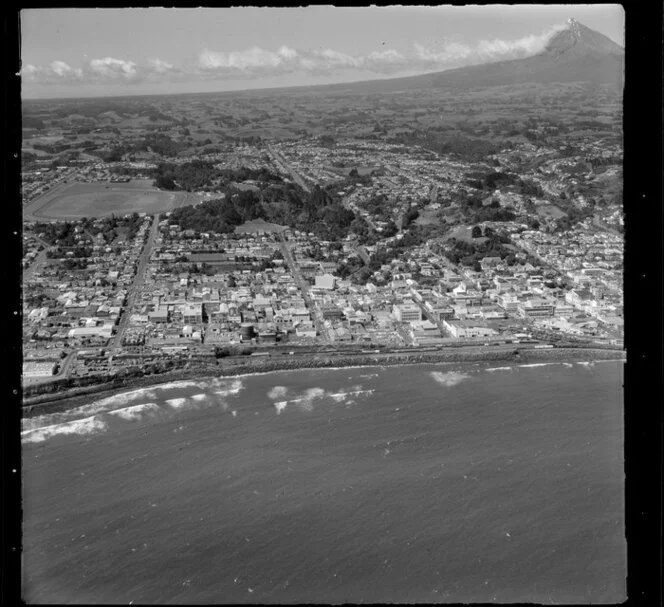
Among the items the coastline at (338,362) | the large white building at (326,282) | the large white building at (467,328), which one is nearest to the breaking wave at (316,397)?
the coastline at (338,362)

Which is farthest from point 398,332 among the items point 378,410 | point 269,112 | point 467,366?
point 269,112

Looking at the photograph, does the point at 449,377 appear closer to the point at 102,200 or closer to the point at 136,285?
the point at 136,285

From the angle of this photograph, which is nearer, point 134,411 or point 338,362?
point 134,411

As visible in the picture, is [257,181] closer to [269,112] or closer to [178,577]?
[269,112]

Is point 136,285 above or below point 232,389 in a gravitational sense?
above

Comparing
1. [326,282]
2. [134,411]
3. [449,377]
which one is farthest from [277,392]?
[326,282]

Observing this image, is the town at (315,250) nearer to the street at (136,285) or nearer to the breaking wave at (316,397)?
the street at (136,285)
